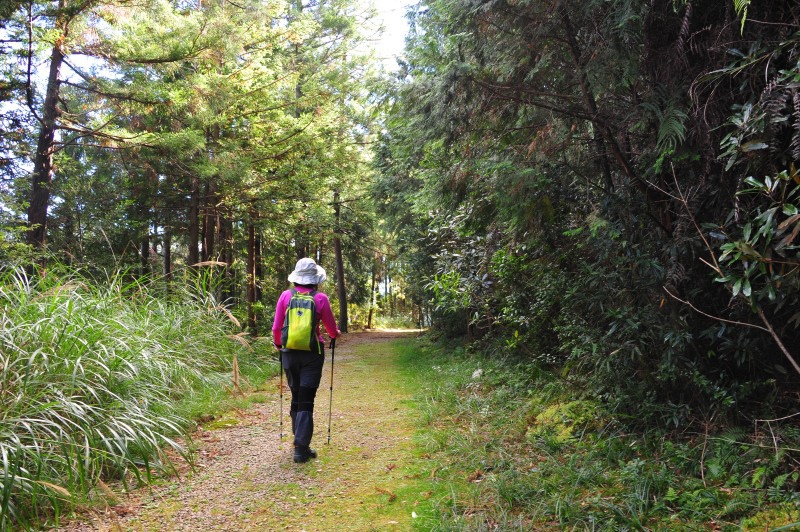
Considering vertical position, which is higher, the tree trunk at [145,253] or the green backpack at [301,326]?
the tree trunk at [145,253]

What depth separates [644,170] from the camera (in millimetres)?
4336

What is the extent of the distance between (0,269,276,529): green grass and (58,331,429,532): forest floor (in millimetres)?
246

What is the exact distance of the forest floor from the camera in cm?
336

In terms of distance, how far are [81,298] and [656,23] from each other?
5.89 meters

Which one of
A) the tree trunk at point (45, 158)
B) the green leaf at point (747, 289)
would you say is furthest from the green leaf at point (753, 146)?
the tree trunk at point (45, 158)

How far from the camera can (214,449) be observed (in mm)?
4953

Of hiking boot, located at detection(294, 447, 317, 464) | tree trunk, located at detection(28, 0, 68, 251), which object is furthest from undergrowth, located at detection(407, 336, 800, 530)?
tree trunk, located at detection(28, 0, 68, 251)

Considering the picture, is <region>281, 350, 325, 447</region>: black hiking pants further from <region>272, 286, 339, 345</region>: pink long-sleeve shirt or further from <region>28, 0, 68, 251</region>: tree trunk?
<region>28, 0, 68, 251</region>: tree trunk

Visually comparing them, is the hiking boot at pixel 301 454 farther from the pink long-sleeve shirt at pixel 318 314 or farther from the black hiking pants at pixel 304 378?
the pink long-sleeve shirt at pixel 318 314

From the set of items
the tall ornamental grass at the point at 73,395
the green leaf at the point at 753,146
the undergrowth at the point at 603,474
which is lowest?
the undergrowth at the point at 603,474

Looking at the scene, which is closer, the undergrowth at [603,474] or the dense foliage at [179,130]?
the undergrowth at [603,474]

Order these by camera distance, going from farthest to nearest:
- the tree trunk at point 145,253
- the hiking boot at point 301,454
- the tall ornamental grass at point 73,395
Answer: the tree trunk at point 145,253 < the hiking boot at point 301,454 < the tall ornamental grass at point 73,395

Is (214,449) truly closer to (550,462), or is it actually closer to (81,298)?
(81,298)

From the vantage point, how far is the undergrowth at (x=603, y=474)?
9.34 ft
